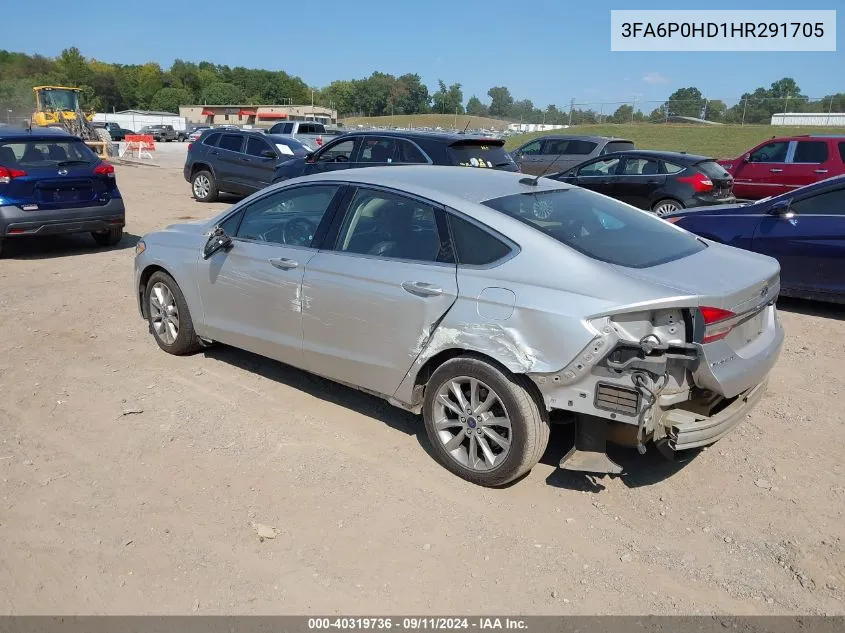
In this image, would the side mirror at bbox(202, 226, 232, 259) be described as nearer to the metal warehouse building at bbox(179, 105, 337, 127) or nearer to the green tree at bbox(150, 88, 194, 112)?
the metal warehouse building at bbox(179, 105, 337, 127)

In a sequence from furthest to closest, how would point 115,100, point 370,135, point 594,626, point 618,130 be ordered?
point 115,100, point 618,130, point 370,135, point 594,626

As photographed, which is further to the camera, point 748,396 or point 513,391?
point 748,396

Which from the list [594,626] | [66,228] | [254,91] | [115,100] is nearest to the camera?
[594,626]

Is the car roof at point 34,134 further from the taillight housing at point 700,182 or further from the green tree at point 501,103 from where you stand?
the green tree at point 501,103

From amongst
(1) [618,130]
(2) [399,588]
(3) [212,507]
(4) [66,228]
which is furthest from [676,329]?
(1) [618,130]

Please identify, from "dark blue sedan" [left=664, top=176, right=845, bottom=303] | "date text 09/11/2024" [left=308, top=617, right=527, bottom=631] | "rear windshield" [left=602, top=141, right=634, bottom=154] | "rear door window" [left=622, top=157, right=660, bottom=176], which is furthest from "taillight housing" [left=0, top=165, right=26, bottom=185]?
"rear windshield" [left=602, top=141, right=634, bottom=154]

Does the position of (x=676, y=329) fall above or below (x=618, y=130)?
below

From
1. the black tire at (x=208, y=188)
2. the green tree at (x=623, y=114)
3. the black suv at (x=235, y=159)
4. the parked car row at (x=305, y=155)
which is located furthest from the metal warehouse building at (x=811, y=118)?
the black tire at (x=208, y=188)

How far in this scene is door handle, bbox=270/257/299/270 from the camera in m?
4.64

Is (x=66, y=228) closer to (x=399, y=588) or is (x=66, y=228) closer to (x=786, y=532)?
(x=399, y=588)

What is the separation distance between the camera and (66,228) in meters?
9.55

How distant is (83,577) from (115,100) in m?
148

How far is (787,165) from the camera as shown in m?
14.2

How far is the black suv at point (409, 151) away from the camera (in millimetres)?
10656
